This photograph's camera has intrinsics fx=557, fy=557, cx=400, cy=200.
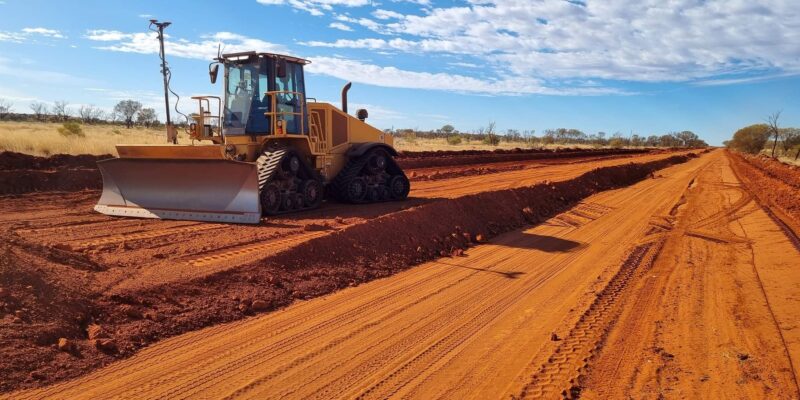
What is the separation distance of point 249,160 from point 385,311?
6365 mm

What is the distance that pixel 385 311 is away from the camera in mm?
6141

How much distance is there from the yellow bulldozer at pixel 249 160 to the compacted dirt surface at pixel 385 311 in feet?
2.17

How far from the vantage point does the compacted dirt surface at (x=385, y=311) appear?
441 centimetres

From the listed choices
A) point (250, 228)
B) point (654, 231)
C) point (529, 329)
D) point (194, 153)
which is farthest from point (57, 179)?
point (654, 231)

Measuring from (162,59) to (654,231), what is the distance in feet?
57.0

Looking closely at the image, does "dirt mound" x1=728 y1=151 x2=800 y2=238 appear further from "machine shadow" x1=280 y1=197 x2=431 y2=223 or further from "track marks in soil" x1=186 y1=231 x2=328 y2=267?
"track marks in soil" x1=186 y1=231 x2=328 y2=267

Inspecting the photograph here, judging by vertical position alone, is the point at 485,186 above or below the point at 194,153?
below

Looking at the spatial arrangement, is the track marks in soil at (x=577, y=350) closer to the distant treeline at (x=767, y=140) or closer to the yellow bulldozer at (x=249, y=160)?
the yellow bulldozer at (x=249, y=160)

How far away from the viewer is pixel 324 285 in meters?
6.91

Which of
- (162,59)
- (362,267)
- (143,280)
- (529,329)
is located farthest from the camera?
(162,59)

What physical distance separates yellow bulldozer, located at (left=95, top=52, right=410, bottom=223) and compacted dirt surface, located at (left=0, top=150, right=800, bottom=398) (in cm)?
66

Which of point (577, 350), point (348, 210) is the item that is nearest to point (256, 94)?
point (348, 210)

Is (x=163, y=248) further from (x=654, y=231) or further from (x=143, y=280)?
(x=654, y=231)

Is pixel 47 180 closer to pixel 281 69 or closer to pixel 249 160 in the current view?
pixel 249 160
